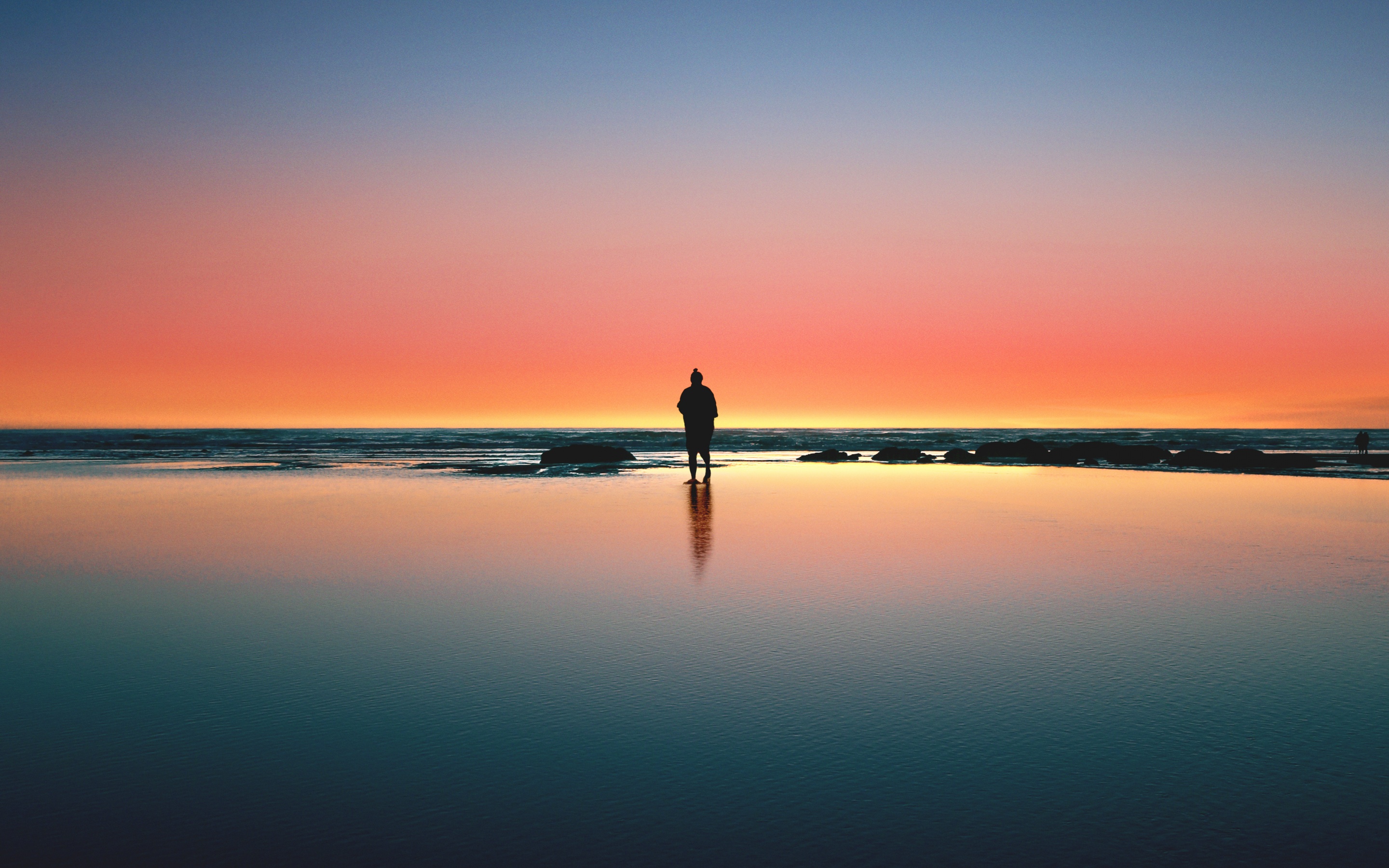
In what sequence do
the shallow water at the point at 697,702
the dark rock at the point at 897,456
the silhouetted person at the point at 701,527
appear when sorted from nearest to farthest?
the shallow water at the point at 697,702, the silhouetted person at the point at 701,527, the dark rock at the point at 897,456

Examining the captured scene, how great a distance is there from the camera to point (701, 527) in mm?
10266

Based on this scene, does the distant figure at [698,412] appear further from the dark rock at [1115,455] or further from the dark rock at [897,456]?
the dark rock at [1115,455]

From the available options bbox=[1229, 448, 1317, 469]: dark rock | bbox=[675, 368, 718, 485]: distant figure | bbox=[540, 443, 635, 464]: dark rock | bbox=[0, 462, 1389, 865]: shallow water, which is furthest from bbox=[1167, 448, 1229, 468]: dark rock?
bbox=[0, 462, 1389, 865]: shallow water

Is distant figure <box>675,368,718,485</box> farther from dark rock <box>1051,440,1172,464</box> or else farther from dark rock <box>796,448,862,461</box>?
dark rock <box>1051,440,1172,464</box>

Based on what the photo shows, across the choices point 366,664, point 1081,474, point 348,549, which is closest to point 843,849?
point 366,664

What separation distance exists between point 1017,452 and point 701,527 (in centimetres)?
2337

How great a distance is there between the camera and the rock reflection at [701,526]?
7.80 meters

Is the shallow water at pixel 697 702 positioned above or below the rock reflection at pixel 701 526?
below

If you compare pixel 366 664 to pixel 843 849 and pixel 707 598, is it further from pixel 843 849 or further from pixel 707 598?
pixel 843 849

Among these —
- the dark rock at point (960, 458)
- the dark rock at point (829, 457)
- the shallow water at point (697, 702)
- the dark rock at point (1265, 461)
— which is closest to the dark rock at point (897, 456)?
the dark rock at point (829, 457)

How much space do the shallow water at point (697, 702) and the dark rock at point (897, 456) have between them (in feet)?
66.6

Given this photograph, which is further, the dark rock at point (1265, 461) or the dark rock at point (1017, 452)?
the dark rock at point (1017, 452)

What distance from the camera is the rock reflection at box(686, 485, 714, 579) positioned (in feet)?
25.6

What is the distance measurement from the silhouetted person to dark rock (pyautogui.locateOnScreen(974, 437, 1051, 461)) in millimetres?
15806
